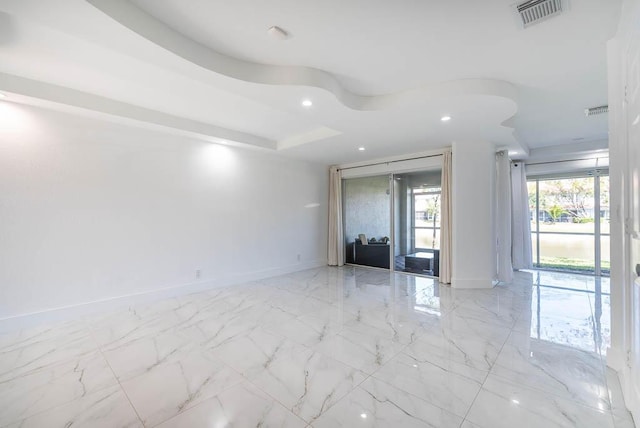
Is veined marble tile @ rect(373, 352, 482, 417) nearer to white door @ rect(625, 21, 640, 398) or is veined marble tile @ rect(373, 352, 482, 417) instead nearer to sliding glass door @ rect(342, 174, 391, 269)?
white door @ rect(625, 21, 640, 398)

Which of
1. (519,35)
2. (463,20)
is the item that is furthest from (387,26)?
(519,35)

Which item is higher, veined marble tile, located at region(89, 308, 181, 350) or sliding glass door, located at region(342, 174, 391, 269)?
sliding glass door, located at region(342, 174, 391, 269)

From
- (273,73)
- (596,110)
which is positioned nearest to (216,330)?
(273,73)

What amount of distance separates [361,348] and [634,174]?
221cm

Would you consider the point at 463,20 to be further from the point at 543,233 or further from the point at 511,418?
the point at 543,233

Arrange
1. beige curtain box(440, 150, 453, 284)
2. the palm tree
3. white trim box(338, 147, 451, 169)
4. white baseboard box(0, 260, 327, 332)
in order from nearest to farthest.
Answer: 1. white baseboard box(0, 260, 327, 332)
2. beige curtain box(440, 150, 453, 284)
3. white trim box(338, 147, 451, 169)
4. the palm tree

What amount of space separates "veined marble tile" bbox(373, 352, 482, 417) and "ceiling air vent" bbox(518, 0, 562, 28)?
2516mm

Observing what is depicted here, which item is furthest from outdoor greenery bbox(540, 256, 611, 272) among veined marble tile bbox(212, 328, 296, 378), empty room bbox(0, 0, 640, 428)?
veined marble tile bbox(212, 328, 296, 378)

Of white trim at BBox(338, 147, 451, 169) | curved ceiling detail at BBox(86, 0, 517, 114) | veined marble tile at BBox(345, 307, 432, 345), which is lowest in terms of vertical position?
veined marble tile at BBox(345, 307, 432, 345)

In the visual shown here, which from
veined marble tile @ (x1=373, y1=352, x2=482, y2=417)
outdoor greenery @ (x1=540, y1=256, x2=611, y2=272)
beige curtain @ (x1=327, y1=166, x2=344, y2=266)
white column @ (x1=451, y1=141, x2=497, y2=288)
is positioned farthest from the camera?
beige curtain @ (x1=327, y1=166, x2=344, y2=266)

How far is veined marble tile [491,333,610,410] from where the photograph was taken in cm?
187

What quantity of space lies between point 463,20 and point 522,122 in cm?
285

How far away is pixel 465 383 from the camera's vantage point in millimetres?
1967

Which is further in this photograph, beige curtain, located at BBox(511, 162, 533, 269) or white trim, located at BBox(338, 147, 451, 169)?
beige curtain, located at BBox(511, 162, 533, 269)
